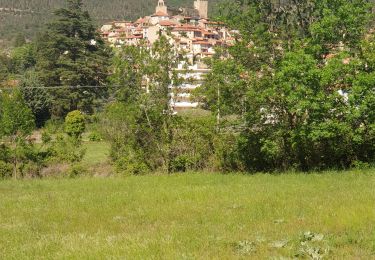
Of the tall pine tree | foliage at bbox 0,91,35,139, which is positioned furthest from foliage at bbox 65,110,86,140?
foliage at bbox 0,91,35,139

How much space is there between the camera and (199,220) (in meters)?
10.4

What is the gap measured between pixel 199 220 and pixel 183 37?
111422 mm

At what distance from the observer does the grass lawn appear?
758 cm

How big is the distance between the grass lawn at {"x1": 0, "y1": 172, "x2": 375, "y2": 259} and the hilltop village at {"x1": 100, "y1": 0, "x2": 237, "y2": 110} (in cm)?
718

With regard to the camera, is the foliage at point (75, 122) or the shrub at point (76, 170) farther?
the foliage at point (75, 122)

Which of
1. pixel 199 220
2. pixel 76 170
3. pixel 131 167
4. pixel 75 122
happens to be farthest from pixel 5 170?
pixel 75 122

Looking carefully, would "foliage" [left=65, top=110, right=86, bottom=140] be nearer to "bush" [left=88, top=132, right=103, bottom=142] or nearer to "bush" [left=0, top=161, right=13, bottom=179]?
"bush" [left=88, top=132, right=103, bottom=142]

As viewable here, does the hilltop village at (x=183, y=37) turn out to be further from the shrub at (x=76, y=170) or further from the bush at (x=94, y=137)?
the bush at (x=94, y=137)

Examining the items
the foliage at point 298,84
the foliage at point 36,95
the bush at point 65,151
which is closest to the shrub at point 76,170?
the bush at point 65,151

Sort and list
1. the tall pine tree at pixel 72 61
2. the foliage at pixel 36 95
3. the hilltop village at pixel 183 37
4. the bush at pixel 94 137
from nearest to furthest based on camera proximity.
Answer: the hilltop village at pixel 183 37 → the bush at pixel 94 137 → the foliage at pixel 36 95 → the tall pine tree at pixel 72 61

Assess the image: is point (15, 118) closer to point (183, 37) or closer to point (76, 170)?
point (76, 170)

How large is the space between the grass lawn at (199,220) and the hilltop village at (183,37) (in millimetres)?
7183

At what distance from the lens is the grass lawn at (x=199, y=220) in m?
7.58

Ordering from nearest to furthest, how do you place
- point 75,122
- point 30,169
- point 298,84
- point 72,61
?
point 298,84 → point 30,169 → point 75,122 → point 72,61
